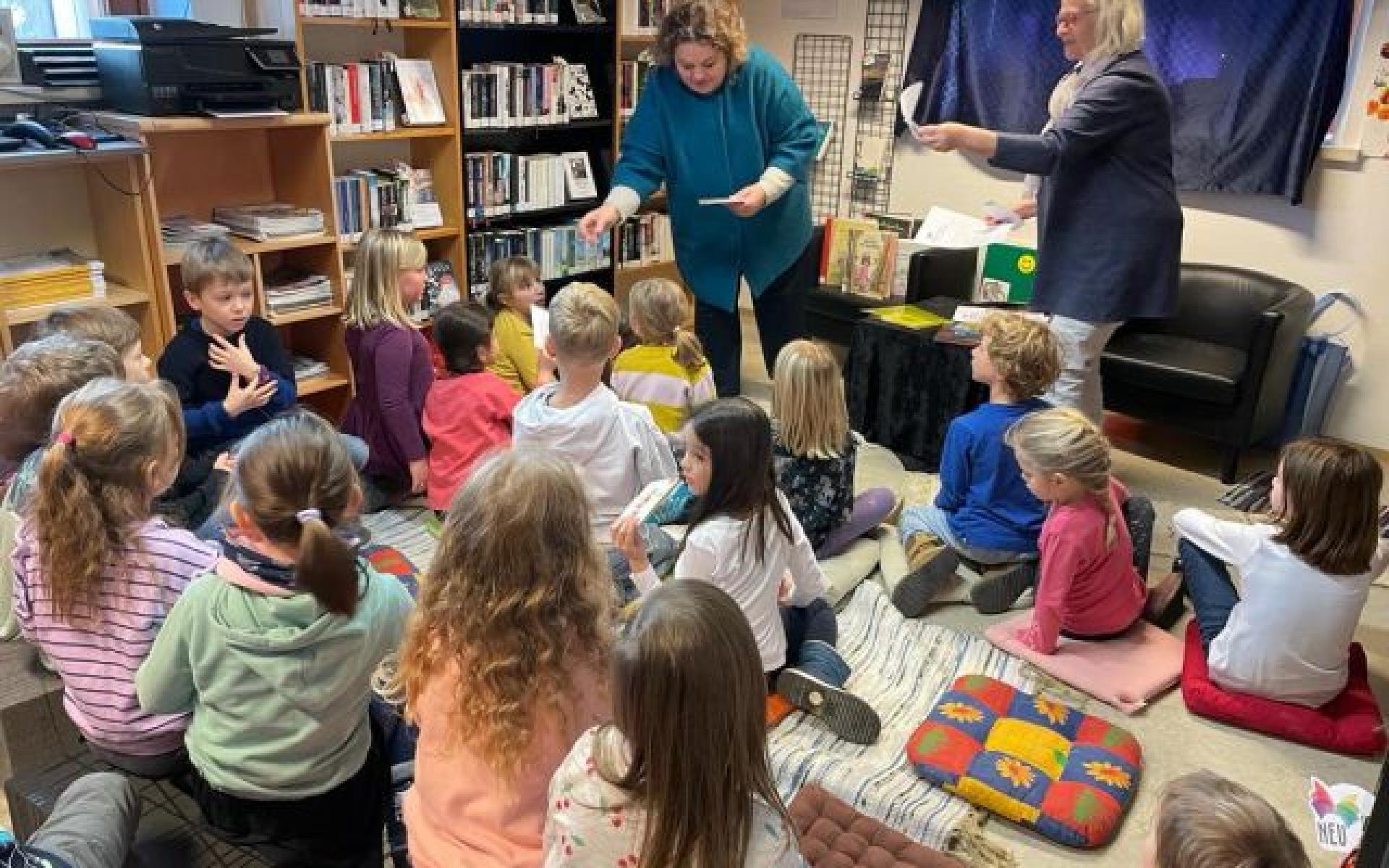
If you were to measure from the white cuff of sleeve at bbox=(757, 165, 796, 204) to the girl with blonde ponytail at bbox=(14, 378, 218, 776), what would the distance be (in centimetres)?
210

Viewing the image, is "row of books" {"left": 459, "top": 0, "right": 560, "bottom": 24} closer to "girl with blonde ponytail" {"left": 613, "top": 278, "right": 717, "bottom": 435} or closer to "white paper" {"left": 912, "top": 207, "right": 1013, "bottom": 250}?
"girl with blonde ponytail" {"left": 613, "top": 278, "right": 717, "bottom": 435}

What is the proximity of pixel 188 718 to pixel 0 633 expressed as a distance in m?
0.85

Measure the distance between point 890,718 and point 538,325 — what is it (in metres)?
1.87

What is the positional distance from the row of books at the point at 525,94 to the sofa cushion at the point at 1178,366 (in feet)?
8.23

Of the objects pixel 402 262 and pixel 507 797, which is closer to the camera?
pixel 507 797

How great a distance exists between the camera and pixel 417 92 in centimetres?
406

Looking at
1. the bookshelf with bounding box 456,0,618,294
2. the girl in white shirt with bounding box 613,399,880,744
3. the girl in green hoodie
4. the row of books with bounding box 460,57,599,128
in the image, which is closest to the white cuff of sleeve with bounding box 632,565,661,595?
the girl in white shirt with bounding box 613,399,880,744

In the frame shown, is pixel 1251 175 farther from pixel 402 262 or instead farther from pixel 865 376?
pixel 402 262

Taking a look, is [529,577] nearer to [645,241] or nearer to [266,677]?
[266,677]

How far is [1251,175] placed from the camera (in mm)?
4102

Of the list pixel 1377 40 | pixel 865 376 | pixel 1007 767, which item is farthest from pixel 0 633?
pixel 1377 40

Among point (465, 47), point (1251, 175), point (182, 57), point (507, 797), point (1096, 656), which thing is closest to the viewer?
point (507, 797)

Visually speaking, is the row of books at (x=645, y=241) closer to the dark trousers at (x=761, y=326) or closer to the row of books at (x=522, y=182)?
the row of books at (x=522, y=182)

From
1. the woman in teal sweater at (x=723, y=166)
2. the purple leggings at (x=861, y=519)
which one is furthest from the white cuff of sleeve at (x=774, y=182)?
the purple leggings at (x=861, y=519)
